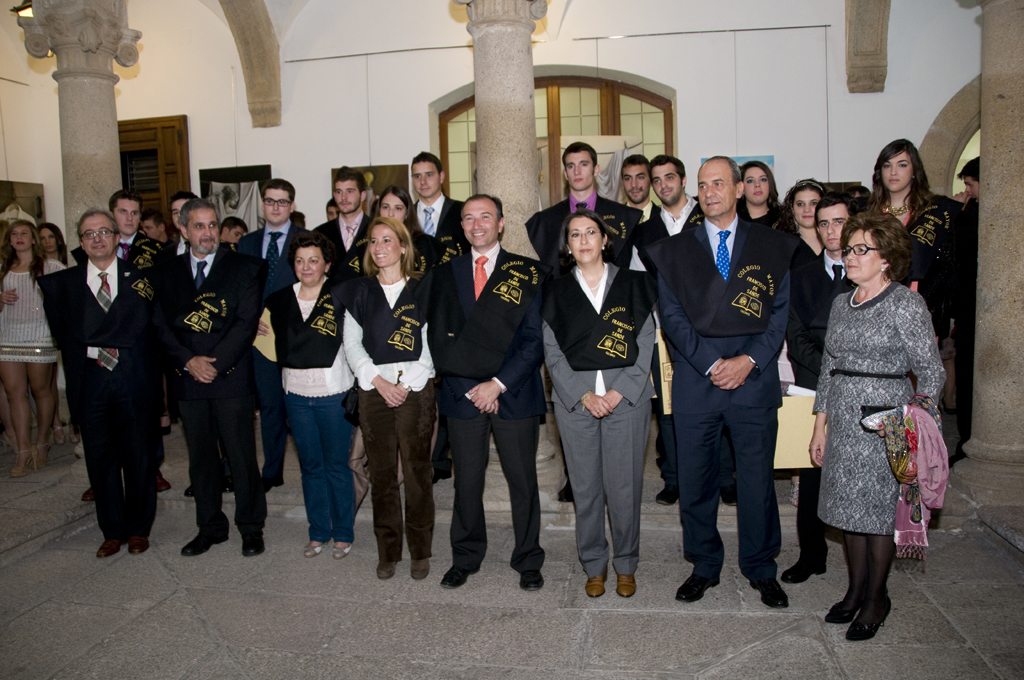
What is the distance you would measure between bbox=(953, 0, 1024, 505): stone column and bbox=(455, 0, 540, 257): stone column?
2567 millimetres

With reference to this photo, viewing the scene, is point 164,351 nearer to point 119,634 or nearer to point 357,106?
point 119,634

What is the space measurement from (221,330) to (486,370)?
5.12 feet

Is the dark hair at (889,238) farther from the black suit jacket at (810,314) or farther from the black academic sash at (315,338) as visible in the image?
the black academic sash at (315,338)

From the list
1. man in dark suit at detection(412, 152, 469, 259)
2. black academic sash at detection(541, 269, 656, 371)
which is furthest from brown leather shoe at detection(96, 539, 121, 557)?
black academic sash at detection(541, 269, 656, 371)

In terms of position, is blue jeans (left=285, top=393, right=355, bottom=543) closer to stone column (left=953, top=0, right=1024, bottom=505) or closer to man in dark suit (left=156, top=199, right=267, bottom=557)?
man in dark suit (left=156, top=199, right=267, bottom=557)

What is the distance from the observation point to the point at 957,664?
2.75 m

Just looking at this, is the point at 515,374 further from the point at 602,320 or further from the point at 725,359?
the point at 725,359

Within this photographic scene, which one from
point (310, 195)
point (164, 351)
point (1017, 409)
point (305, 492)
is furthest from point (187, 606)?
point (310, 195)

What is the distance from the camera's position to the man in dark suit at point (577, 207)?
4.18m

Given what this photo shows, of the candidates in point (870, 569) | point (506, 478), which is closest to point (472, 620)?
point (506, 478)

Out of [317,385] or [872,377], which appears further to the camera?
[317,385]

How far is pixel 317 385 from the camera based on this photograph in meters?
3.88

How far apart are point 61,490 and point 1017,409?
19.4ft

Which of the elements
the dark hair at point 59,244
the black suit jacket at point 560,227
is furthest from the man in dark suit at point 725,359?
the dark hair at point 59,244
